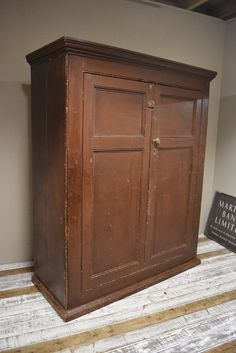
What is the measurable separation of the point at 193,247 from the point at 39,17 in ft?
7.15

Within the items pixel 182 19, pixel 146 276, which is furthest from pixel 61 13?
pixel 146 276

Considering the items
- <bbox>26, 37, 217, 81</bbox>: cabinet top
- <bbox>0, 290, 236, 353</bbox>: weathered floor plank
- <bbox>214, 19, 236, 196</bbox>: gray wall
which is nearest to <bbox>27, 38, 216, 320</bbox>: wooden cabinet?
<bbox>26, 37, 217, 81</bbox>: cabinet top

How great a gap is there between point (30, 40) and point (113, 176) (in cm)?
120

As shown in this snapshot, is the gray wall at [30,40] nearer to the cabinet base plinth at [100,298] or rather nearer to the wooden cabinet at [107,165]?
the wooden cabinet at [107,165]

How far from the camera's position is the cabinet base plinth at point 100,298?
1.80 m

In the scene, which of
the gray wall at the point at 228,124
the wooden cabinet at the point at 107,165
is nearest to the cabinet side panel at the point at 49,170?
the wooden cabinet at the point at 107,165

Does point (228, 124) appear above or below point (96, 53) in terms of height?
below

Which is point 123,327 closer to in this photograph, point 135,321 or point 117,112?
point 135,321

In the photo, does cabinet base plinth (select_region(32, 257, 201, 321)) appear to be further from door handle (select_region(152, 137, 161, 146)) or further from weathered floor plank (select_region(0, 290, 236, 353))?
door handle (select_region(152, 137, 161, 146))

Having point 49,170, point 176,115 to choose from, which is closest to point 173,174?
point 176,115

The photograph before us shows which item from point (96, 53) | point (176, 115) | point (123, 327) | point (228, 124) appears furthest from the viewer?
point (228, 124)

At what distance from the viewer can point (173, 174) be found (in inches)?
86.7

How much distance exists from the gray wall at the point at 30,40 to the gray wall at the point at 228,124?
37 cm

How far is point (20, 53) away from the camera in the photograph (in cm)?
212
